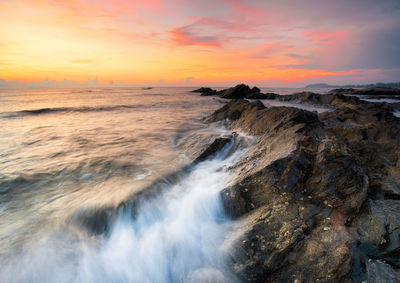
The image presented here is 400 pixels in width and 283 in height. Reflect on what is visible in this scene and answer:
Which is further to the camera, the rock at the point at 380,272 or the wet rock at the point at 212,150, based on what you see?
the wet rock at the point at 212,150

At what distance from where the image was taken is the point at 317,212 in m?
2.69

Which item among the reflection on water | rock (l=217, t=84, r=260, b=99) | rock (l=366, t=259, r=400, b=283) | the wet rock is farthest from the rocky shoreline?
rock (l=217, t=84, r=260, b=99)

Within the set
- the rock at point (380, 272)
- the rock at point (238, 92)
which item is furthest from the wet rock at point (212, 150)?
the rock at point (238, 92)

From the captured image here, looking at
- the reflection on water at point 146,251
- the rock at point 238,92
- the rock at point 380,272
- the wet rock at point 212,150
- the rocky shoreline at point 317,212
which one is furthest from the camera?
the rock at point 238,92

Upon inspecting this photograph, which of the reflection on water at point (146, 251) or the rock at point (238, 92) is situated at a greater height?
the rock at point (238, 92)

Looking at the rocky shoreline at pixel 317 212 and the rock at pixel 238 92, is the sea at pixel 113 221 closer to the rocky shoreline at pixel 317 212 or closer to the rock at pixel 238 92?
the rocky shoreline at pixel 317 212

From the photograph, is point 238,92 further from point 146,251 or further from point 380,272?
point 380,272

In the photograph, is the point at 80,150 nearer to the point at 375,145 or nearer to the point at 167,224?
the point at 167,224

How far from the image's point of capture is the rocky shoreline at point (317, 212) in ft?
7.10

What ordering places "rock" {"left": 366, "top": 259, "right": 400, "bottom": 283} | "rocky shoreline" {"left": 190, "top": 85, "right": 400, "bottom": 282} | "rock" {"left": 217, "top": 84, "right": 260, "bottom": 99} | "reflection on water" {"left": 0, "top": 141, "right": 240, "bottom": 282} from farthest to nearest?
"rock" {"left": 217, "top": 84, "right": 260, "bottom": 99} < "reflection on water" {"left": 0, "top": 141, "right": 240, "bottom": 282} < "rocky shoreline" {"left": 190, "top": 85, "right": 400, "bottom": 282} < "rock" {"left": 366, "top": 259, "right": 400, "bottom": 283}

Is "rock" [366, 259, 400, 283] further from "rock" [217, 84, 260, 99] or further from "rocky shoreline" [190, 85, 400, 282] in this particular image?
"rock" [217, 84, 260, 99]

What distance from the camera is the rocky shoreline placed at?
7.10 feet

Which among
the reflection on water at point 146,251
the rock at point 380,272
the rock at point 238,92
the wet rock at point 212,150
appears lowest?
the reflection on water at point 146,251

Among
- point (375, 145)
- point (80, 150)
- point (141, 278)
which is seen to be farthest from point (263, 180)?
point (80, 150)
